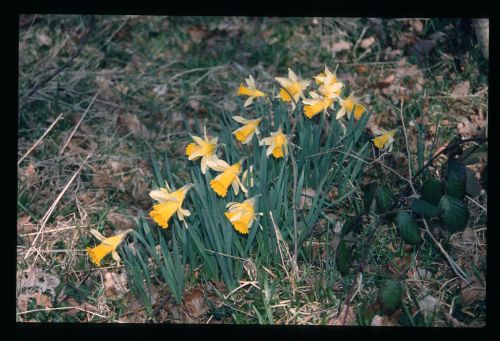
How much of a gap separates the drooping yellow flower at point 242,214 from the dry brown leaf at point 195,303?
0.31 metres

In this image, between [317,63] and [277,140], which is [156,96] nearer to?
[317,63]

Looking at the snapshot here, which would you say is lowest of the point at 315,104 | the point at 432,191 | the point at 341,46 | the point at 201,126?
the point at 201,126

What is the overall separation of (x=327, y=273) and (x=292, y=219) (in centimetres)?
24

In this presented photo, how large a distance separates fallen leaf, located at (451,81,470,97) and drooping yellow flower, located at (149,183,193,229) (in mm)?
2000

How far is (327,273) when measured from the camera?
2.59m

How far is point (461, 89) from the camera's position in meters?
3.86

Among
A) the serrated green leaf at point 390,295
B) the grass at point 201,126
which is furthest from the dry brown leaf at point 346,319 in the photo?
the serrated green leaf at point 390,295

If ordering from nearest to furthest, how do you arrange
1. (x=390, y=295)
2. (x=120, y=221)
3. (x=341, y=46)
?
(x=390, y=295)
(x=120, y=221)
(x=341, y=46)

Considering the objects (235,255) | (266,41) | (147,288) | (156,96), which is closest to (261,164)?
(235,255)

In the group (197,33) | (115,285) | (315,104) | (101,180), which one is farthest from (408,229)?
(197,33)

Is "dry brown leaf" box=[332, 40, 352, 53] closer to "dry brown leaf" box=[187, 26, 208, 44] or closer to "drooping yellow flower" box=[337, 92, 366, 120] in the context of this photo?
"dry brown leaf" box=[187, 26, 208, 44]

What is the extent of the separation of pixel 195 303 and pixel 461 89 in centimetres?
214

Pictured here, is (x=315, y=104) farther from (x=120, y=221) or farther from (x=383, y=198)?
(x=120, y=221)

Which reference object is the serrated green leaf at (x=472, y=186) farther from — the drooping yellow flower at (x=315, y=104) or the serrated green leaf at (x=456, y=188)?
the drooping yellow flower at (x=315, y=104)
